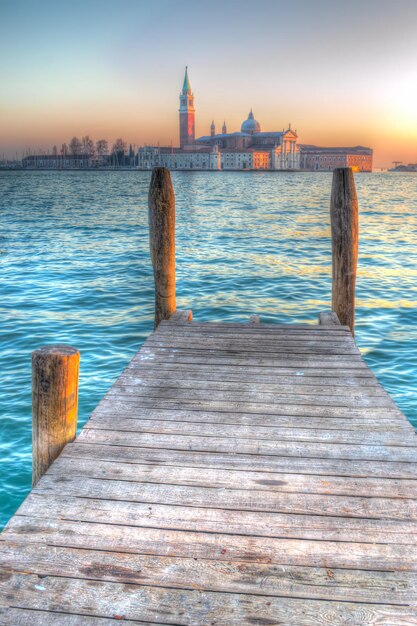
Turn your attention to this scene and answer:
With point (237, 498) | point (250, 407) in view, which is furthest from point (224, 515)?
point (250, 407)

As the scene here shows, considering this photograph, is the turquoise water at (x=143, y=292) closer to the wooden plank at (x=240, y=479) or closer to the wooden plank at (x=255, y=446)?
the wooden plank at (x=255, y=446)

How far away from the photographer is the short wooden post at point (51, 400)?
3.29 meters

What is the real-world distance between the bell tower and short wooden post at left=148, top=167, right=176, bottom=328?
19384cm

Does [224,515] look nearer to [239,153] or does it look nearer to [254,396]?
[254,396]

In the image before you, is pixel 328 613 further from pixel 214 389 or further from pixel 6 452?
pixel 6 452

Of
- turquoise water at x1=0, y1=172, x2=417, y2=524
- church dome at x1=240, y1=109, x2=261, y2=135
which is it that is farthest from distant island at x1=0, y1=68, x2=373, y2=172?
turquoise water at x1=0, y1=172, x2=417, y2=524

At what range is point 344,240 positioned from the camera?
6.32 m

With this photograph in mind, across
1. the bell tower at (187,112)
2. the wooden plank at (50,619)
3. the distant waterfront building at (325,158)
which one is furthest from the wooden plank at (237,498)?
the bell tower at (187,112)

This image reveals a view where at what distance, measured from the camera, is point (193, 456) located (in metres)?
3.29

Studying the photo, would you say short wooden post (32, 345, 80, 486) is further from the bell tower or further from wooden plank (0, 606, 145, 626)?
the bell tower

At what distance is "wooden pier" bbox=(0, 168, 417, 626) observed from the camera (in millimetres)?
2225

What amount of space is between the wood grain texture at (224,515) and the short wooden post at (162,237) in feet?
7.28

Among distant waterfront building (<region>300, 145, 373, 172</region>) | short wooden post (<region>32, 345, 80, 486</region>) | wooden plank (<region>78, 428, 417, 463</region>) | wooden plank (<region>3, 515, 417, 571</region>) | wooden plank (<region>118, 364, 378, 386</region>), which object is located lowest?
wooden plank (<region>3, 515, 417, 571</region>)

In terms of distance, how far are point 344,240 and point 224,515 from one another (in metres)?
4.15
